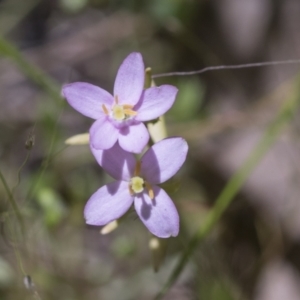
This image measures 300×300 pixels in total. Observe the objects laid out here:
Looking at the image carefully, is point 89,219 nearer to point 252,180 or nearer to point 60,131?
point 60,131

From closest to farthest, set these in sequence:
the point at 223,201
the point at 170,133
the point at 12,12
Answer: the point at 223,201
the point at 170,133
the point at 12,12

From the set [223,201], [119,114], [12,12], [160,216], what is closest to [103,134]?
[119,114]

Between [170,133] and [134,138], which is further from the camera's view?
[170,133]

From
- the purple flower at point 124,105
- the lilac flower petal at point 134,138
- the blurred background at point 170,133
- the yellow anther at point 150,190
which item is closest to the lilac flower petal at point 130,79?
the purple flower at point 124,105

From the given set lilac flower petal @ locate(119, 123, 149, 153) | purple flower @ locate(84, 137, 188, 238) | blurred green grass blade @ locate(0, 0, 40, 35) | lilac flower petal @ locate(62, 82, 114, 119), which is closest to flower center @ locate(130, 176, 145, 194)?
purple flower @ locate(84, 137, 188, 238)

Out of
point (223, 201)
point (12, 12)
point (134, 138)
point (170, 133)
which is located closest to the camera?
point (134, 138)

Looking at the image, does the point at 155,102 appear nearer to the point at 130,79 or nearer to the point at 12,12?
the point at 130,79

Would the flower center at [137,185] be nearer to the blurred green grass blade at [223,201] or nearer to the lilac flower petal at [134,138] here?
the lilac flower petal at [134,138]

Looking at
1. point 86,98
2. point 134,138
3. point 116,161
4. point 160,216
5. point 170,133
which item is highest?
point 86,98
